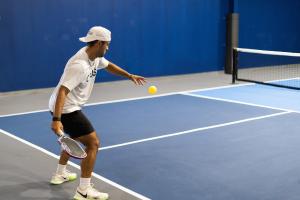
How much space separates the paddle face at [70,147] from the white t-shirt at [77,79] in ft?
1.52

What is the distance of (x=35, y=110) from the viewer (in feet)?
28.8

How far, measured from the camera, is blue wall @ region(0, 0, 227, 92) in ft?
34.4

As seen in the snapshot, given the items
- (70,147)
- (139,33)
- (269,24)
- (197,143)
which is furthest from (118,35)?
(70,147)

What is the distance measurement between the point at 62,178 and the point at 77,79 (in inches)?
47.7

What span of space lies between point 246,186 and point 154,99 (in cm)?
503

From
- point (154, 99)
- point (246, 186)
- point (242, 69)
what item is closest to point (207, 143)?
point (246, 186)

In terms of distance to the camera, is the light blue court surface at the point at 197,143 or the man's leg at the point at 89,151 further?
the light blue court surface at the point at 197,143

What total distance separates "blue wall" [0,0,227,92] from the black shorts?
6.29 metres

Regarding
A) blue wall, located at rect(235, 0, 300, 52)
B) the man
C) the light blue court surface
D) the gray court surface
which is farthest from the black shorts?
blue wall, located at rect(235, 0, 300, 52)

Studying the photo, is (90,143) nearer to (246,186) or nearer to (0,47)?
(246,186)

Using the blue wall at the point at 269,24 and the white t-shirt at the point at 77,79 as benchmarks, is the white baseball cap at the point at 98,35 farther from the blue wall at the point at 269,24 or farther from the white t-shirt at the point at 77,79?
the blue wall at the point at 269,24

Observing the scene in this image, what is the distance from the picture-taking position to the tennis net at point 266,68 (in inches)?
499

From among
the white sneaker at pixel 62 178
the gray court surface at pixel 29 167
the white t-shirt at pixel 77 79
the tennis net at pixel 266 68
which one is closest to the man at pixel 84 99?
the white t-shirt at pixel 77 79

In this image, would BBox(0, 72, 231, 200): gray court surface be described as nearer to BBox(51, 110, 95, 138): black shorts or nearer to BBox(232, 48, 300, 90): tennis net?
BBox(51, 110, 95, 138): black shorts
